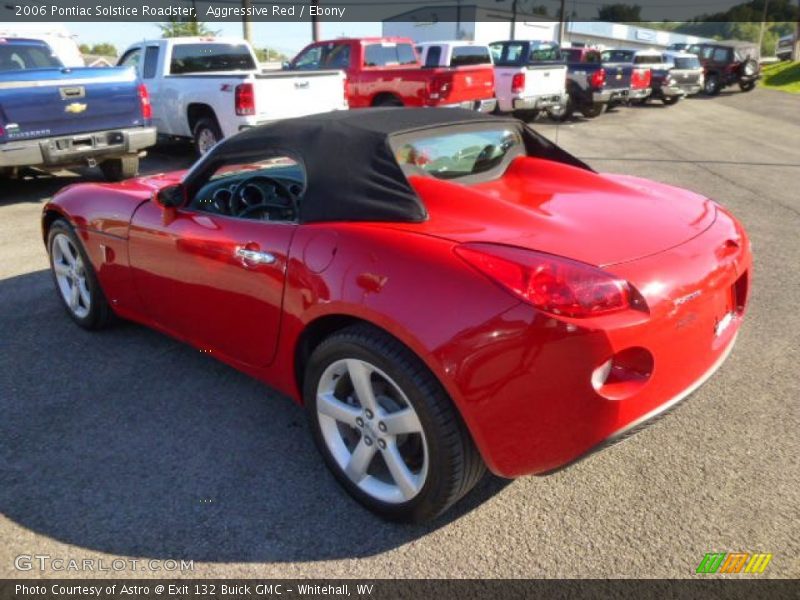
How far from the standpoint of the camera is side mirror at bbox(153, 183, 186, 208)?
337 centimetres

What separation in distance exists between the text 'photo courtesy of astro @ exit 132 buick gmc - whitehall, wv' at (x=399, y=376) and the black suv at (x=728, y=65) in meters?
27.2

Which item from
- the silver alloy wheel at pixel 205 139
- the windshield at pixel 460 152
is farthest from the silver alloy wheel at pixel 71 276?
the silver alloy wheel at pixel 205 139

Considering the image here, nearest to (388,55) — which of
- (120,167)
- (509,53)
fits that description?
(509,53)

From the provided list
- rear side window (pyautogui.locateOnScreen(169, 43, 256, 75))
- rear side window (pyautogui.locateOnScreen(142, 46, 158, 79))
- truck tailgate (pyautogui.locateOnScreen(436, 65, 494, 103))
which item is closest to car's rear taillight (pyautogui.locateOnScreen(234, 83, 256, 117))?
rear side window (pyautogui.locateOnScreen(169, 43, 256, 75))

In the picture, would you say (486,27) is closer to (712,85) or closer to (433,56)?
(712,85)

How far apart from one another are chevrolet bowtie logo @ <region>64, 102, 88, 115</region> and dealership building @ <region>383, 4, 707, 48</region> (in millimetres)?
48733

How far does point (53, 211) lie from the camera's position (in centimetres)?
436

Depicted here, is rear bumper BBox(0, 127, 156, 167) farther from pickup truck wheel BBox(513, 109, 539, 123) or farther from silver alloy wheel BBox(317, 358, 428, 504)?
pickup truck wheel BBox(513, 109, 539, 123)

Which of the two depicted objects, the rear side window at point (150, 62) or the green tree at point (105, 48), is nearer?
the rear side window at point (150, 62)

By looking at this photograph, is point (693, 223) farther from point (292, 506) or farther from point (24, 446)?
point (24, 446)

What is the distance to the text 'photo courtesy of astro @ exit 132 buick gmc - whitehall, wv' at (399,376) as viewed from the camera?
7.15 feet

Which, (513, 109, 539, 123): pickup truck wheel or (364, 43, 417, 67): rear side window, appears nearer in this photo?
(364, 43, 417, 67): rear side window

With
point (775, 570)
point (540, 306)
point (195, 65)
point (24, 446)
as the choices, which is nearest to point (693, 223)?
point (540, 306)

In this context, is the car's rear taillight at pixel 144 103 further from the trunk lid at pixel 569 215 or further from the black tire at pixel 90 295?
the trunk lid at pixel 569 215
